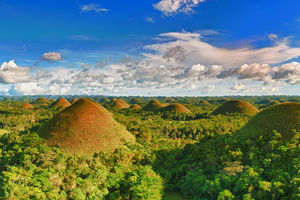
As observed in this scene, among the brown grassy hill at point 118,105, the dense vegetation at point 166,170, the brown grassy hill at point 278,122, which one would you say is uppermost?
the brown grassy hill at point 278,122

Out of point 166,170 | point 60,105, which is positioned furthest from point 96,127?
point 60,105

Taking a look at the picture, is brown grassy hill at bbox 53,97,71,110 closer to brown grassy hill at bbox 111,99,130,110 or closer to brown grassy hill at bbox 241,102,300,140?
brown grassy hill at bbox 111,99,130,110

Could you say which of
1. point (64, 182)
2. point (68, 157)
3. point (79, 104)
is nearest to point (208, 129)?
point (79, 104)

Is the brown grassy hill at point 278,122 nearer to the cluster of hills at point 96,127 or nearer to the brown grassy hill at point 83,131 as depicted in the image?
the cluster of hills at point 96,127

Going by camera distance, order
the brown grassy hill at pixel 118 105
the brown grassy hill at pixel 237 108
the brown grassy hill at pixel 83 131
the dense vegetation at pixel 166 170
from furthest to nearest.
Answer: the brown grassy hill at pixel 118 105
the brown grassy hill at pixel 237 108
the brown grassy hill at pixel 83 131
the dense vegetation at pixel 166 170

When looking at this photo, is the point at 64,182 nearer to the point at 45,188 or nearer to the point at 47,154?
the point at 45,188

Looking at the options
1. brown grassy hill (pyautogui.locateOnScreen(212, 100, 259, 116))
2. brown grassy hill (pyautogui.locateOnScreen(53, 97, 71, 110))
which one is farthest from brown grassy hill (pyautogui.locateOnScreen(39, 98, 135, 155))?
brown grassy hill (pyautogui.locateOnScreen(53, 97, 71, 110))

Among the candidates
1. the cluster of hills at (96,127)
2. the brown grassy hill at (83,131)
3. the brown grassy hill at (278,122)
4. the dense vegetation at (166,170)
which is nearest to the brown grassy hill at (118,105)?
the brown grassy hill at (83,131)
